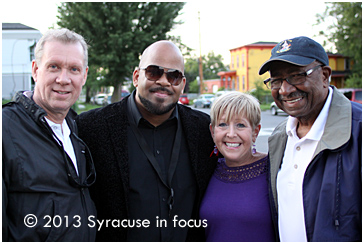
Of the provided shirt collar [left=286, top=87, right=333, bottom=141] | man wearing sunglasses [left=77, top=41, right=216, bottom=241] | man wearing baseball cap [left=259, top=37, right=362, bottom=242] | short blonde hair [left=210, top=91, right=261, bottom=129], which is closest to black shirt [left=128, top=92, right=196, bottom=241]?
man wearing sunglasses [left=77, top=41, right=216, bottom=241]

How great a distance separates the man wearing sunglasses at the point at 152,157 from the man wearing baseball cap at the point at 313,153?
2.48 feet

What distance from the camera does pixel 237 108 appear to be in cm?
289

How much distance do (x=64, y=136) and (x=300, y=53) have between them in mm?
1971

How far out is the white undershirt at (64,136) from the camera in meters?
2.46

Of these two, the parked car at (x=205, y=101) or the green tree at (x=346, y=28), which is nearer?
the green tree at (x=346, y=28)

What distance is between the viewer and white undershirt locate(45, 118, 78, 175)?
246cm

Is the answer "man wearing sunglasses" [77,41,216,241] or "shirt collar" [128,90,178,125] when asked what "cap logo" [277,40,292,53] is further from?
"shirt collar" [128,90,178,125]

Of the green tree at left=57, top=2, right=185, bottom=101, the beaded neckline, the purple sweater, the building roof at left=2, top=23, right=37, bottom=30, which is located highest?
the building roof at left=2, top=23, right=37, bottom=30

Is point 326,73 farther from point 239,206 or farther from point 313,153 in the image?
point 239,206

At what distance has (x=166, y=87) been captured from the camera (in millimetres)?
3066

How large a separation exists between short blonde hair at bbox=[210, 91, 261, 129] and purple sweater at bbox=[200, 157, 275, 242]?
0.44m

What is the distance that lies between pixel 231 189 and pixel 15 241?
173 centimetres

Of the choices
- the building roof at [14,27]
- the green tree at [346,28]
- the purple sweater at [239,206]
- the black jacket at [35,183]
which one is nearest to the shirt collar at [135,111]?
the purple sweater at [239,206]

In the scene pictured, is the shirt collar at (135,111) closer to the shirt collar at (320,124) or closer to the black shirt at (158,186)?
the black shirt at (158,186)
